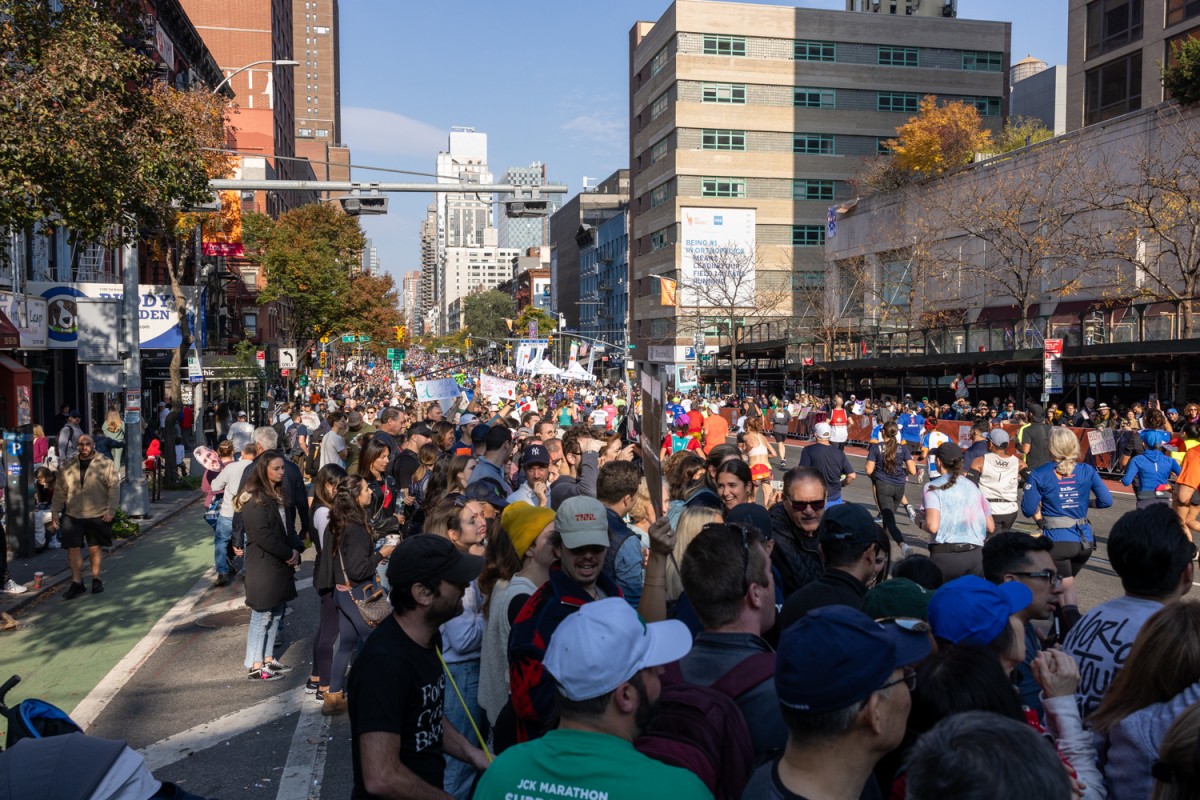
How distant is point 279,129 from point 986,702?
93229 millimetres

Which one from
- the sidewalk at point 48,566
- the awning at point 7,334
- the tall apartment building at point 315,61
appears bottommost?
the sidewalk at point 48,566

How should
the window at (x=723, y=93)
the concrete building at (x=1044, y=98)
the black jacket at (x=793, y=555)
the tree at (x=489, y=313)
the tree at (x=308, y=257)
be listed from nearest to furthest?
A: the black jacket at (x=793, y=555), the tree at (x=308, y=257), the window at (x=723, y=93), the concrete building at (x=1044, y=98), the tree at (x=489, y=313)

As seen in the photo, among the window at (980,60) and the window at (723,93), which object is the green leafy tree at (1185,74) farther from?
the window at (980,60)

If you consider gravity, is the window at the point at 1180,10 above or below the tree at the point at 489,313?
above

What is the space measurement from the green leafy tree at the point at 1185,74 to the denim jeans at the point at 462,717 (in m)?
37.6

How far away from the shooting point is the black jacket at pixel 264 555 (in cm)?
839

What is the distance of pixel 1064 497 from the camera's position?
838 cm

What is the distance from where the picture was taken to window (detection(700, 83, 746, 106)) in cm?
7469

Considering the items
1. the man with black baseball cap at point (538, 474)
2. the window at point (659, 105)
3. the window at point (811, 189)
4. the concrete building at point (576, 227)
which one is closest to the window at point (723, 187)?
the window at point (811, 189)

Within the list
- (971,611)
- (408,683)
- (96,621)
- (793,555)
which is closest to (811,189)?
(96,621)

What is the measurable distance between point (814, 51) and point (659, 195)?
15128mm

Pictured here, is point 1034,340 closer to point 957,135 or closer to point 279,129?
point 957,135

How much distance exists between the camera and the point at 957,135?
57.5 meters

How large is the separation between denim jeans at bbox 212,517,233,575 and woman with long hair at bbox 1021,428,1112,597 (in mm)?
8687
